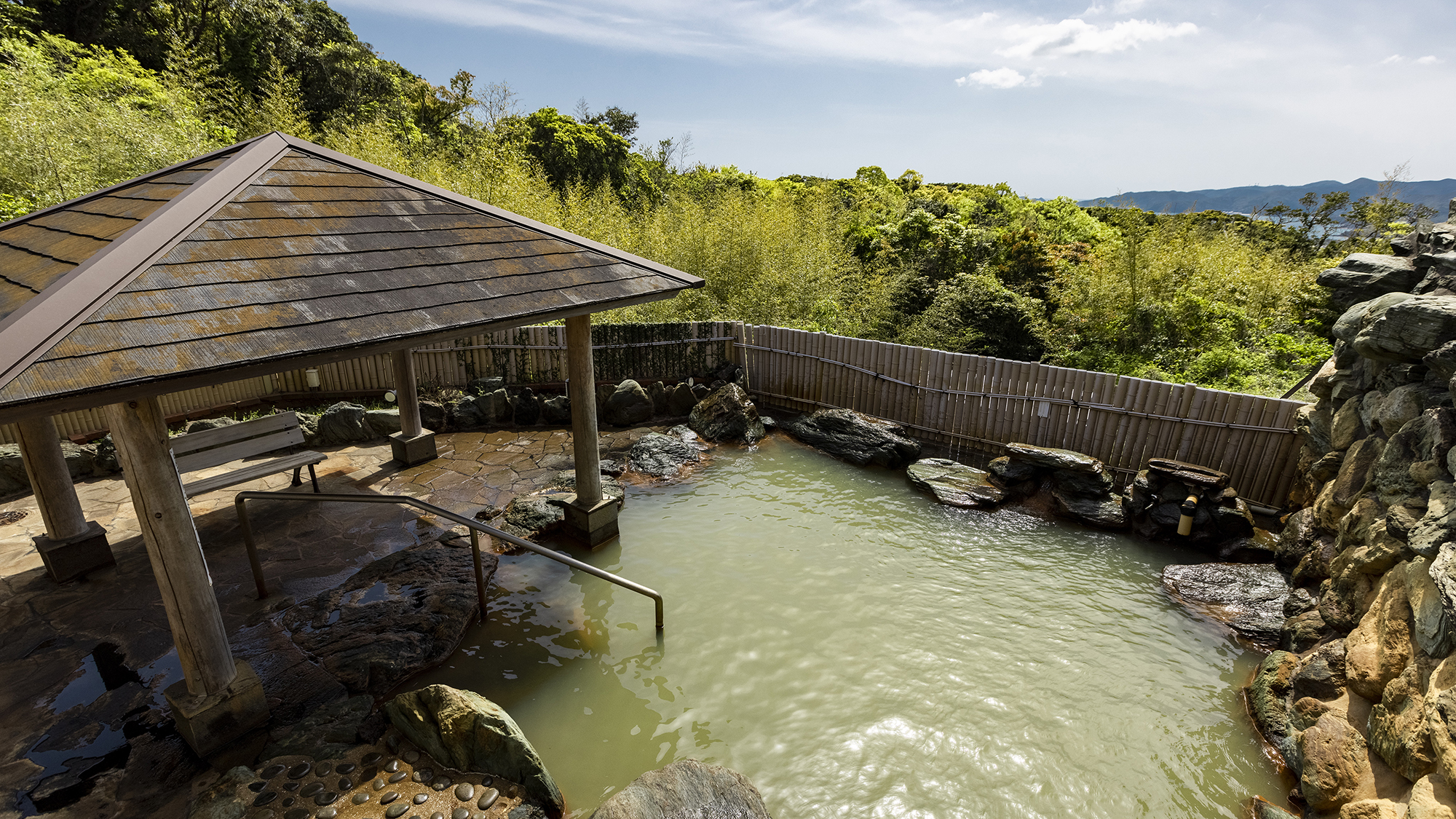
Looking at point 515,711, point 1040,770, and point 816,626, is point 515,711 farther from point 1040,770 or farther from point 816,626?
point 1040,770

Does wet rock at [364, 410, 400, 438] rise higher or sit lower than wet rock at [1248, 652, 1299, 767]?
higher

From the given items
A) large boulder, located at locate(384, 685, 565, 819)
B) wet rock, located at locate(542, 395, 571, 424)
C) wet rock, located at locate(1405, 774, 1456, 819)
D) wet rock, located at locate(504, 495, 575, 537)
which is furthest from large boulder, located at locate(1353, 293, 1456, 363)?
wet rock, located at locate(542, 395, 571, 424)

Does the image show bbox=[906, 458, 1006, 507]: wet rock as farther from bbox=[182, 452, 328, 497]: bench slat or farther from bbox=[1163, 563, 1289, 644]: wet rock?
bbox=[182, 452, 328, 497]: bench slat

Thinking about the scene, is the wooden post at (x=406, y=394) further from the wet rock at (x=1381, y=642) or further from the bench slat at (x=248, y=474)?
the wet rock at (x=1381, y=642)

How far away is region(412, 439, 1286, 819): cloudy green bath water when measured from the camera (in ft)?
13.1

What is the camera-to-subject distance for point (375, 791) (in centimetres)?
→ 351

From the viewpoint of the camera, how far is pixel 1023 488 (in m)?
7.80

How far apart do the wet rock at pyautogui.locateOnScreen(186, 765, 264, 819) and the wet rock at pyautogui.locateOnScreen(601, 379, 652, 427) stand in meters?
6.67

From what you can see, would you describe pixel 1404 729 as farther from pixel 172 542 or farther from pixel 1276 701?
pixel 172 542

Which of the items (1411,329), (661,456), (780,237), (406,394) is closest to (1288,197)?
(780,237)

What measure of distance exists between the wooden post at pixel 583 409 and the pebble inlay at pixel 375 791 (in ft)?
9.50

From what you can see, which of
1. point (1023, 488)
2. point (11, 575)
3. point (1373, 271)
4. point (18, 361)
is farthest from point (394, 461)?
point (1373, 271)

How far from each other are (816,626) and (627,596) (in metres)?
1.73

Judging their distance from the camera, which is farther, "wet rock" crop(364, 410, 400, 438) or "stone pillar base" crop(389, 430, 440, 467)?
"wet rock" crop(364, 410, 400, 438)
